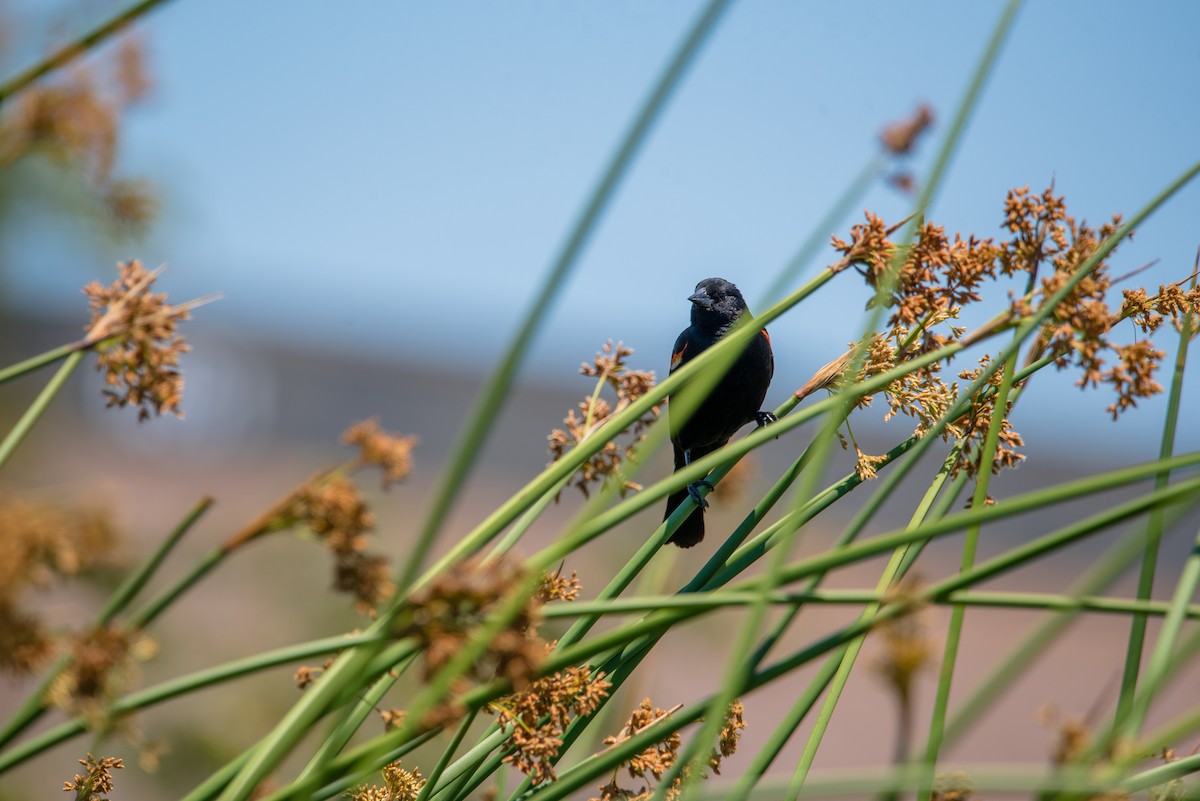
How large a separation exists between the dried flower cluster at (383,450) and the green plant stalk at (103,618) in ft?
0.61

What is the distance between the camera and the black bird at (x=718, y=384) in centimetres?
341

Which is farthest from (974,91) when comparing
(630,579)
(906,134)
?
(630,579)

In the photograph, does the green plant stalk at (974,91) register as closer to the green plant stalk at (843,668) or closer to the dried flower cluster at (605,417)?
the green plant stalk at (843,668)

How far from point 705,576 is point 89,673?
0.76 meters

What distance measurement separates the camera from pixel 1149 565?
1.27 m

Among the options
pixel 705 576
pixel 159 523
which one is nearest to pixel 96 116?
pixel 705 576

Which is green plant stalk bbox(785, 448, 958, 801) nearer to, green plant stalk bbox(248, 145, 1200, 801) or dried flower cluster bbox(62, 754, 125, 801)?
green plant stalk bbox(248, 145, 1200, 801)

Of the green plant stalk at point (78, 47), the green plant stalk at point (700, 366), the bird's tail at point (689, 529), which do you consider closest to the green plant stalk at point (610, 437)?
the green plant stalk at point (700, 366)

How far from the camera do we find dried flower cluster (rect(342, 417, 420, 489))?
1.19 meters

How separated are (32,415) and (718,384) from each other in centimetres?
242

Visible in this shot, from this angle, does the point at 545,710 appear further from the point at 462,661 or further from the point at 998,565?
the point at 998,565

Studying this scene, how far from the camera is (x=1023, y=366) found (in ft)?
4.96

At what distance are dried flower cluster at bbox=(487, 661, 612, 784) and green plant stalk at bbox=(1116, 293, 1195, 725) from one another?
60cm

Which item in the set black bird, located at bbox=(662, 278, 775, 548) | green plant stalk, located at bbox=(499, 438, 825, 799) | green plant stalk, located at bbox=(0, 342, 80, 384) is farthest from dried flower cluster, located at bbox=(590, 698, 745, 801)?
black bird, located at bbox=(662, 278, 775, 548)
